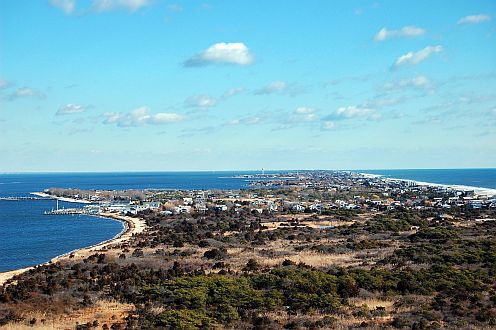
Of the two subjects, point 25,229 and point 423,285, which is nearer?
point 423,285

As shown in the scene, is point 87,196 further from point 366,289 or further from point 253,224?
point 366,289

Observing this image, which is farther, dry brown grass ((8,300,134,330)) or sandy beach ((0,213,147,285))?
sandy beach ((0,213,147,285))

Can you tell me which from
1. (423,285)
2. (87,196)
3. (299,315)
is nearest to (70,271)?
(299,315)

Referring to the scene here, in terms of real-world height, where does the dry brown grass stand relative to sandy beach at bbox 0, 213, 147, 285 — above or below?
above

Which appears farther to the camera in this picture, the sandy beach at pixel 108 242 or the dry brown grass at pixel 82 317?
the sandy beach at pixel 108 242

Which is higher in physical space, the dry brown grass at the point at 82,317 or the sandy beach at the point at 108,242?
the dry brown grass at the point at 82,317

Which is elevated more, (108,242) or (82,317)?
(82,317)

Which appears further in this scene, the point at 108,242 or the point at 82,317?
the point at 108,242

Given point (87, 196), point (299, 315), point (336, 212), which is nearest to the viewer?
point (299, 315)
